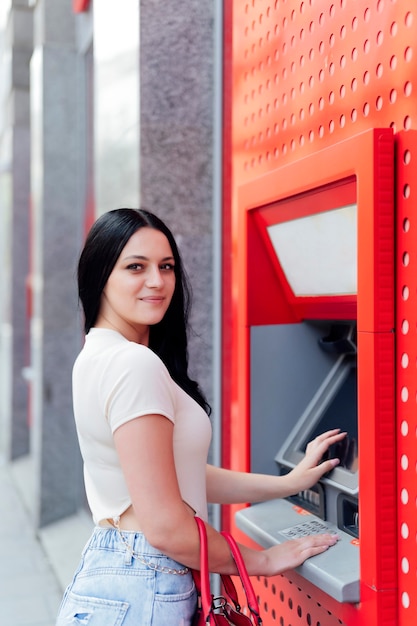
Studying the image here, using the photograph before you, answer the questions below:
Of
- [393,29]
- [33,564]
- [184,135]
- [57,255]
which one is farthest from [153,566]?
[57,255]

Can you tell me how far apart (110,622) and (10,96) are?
24.3 feet

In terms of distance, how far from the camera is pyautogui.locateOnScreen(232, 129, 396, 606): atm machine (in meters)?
1.61

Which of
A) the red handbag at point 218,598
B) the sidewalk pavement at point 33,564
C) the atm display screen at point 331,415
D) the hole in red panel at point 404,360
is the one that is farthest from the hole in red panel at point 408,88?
the sidewalk pavement at point 33,564

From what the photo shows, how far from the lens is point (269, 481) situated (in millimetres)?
2000

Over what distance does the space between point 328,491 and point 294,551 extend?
23 centimetres

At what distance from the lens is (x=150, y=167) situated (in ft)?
10.7

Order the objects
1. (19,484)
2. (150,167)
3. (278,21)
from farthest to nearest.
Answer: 1. (19,484)
2. (150,167)
3. (278,21)

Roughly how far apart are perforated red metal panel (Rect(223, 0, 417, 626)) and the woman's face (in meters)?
0.47

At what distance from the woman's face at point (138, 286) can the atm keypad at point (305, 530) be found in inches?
25.0

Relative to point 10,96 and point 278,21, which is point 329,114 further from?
point 10,96

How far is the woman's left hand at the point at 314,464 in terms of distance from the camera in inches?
76.4

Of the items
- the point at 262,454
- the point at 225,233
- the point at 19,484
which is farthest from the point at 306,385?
the point at 19,484

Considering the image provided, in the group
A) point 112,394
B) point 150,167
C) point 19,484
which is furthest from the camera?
point 19,484

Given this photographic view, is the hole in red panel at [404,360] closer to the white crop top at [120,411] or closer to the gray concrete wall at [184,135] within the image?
the white crop top at [120,411]
